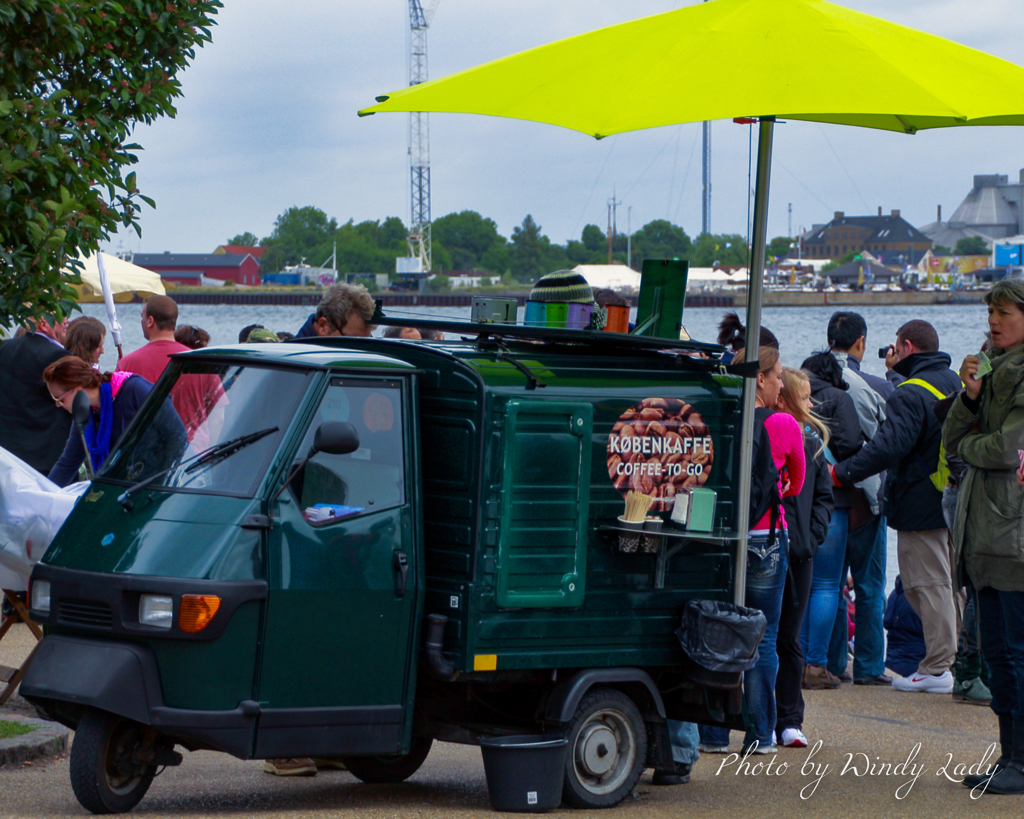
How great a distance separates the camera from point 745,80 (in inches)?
230

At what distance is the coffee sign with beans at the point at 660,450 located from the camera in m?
6.16

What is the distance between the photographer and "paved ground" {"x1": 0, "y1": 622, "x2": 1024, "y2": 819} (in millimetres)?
5988

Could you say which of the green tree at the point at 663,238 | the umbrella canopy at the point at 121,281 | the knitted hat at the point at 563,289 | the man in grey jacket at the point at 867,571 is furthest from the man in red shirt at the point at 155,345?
the green tree at the point at 663,238

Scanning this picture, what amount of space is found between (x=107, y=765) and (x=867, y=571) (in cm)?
600

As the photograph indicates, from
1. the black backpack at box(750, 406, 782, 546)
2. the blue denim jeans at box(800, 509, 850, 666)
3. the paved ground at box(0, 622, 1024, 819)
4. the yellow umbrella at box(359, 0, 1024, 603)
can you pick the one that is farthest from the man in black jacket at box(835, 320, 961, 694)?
the yellow umbrella at box(359, 0, 1024, 603)

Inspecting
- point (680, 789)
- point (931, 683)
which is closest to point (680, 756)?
point (680, 789)

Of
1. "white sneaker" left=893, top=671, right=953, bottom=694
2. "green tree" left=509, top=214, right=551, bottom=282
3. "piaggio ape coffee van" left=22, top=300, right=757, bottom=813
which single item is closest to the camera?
"piaggio ape coffee van" left=22, top=300, right=757, bottom=813

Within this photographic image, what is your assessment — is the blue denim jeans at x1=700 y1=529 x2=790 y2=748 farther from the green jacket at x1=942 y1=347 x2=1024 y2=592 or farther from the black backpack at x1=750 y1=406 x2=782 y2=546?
the green jacket at x1=942 y1=347 x2=1024 y2=592

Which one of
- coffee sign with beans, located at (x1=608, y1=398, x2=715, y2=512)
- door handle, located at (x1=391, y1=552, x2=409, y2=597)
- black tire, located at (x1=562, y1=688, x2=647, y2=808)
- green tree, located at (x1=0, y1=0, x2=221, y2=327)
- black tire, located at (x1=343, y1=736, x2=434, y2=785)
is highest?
green tree, located at (x1=0, y1=0, x2=221, y2=327)

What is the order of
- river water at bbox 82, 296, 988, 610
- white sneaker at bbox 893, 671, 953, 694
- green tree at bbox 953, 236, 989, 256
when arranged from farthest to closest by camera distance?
1. green tree at bbox 953, 236, 989, 256
2. river water at bbox 82, 296, 988, 610
3. white sneaker at bbox 893, 671, 953, 694

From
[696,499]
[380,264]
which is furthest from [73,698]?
[380,264]

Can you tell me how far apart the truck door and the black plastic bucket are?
0.41 metres

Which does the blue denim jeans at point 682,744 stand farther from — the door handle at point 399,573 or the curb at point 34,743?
the curb at point 34,743

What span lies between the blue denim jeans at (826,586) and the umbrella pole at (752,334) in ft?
8.52
